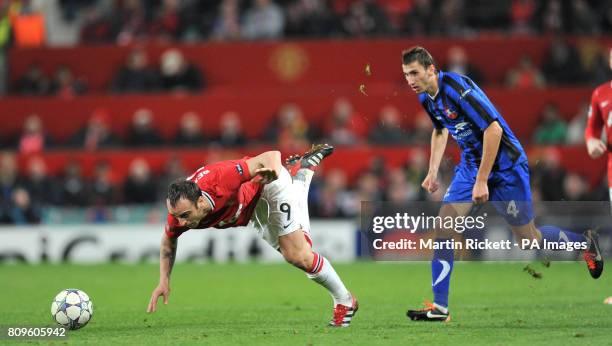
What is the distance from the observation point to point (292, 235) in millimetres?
8664

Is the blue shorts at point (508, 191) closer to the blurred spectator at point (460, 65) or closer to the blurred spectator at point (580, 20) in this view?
the blurred spectator at point (460, 65)

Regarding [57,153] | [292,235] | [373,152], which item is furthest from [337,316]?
[57,153]

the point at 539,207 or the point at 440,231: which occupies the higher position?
the point at 440,231

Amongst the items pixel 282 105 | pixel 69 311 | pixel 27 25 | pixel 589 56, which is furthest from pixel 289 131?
pixel 69 311

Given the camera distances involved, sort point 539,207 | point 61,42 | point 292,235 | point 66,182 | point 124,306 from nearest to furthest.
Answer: point 292,235
point 124,306
point 539,207
point 66,182
point 61,42

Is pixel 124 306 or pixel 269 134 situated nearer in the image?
pixel 124 306

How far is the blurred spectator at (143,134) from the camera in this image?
65.0ft

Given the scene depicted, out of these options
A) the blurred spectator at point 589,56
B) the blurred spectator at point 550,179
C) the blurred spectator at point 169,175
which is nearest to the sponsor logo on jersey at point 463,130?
the blurred spectator at point 550,179

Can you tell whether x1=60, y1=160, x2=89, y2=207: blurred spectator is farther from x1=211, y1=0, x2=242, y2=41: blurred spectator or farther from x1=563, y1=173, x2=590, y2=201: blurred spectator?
x1=563, y1=173, x2=590, y2=201: blurred spectator

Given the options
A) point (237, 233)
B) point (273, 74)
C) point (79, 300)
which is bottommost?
point (237, 233)

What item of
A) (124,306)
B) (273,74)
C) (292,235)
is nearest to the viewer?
(292,235)

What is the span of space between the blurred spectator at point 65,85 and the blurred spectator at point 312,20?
14.2 feet

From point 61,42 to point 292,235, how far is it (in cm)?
1572

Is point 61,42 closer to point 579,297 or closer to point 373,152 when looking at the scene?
point 373,152
